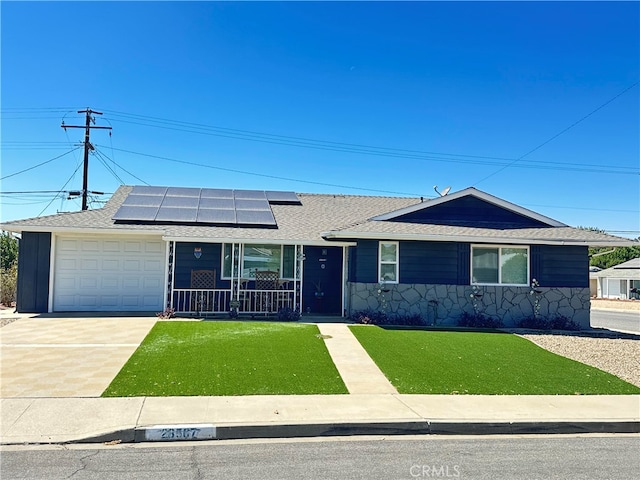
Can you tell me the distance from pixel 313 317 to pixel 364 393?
23.8 ft

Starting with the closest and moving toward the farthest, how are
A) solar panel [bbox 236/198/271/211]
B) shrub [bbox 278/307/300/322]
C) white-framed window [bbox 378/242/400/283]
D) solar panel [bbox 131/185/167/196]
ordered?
shrub [bbox 278/307/300/322], white-framed window [bbox 378/242/400/283], solar panel [bbox 236/198/271/211], solar panel [bbox 131/185/167/196]

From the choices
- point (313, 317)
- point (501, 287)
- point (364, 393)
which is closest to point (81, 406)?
point (364, 393)

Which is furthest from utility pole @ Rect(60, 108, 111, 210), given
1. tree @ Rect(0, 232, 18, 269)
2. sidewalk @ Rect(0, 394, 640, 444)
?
sidewalk @ Rect(0, 394, 640, 444)

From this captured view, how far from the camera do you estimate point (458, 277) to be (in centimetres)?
1461

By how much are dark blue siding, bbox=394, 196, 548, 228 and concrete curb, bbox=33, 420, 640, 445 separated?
9.59m

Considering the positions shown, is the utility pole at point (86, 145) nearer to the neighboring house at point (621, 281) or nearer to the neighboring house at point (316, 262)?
the neighboring house at point (316, 262)

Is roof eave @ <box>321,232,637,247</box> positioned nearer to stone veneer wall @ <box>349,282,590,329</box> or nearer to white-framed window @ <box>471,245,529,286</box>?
white-framed window @ <box>471,245,529,286</box>

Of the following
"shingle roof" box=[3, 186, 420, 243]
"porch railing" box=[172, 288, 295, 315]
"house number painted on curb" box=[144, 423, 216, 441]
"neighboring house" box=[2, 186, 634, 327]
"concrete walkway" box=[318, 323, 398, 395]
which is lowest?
"house number painted on curb" box=[144, 423, 216, 441]

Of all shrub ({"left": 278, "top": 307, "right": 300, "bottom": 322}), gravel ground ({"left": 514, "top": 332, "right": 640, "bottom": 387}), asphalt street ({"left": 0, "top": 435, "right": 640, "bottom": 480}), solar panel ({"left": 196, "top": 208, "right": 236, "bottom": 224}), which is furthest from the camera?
solar panel ({"left": 196, "top": 208, "right": 236, "bottom": 224})

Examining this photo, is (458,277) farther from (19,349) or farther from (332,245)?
(19,349)

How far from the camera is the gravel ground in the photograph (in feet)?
31.7

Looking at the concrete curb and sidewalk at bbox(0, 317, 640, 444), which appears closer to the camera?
the concrete curb

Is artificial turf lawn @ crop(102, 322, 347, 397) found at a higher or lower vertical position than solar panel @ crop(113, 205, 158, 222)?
lower

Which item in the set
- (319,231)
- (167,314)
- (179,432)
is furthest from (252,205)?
(179,432)
